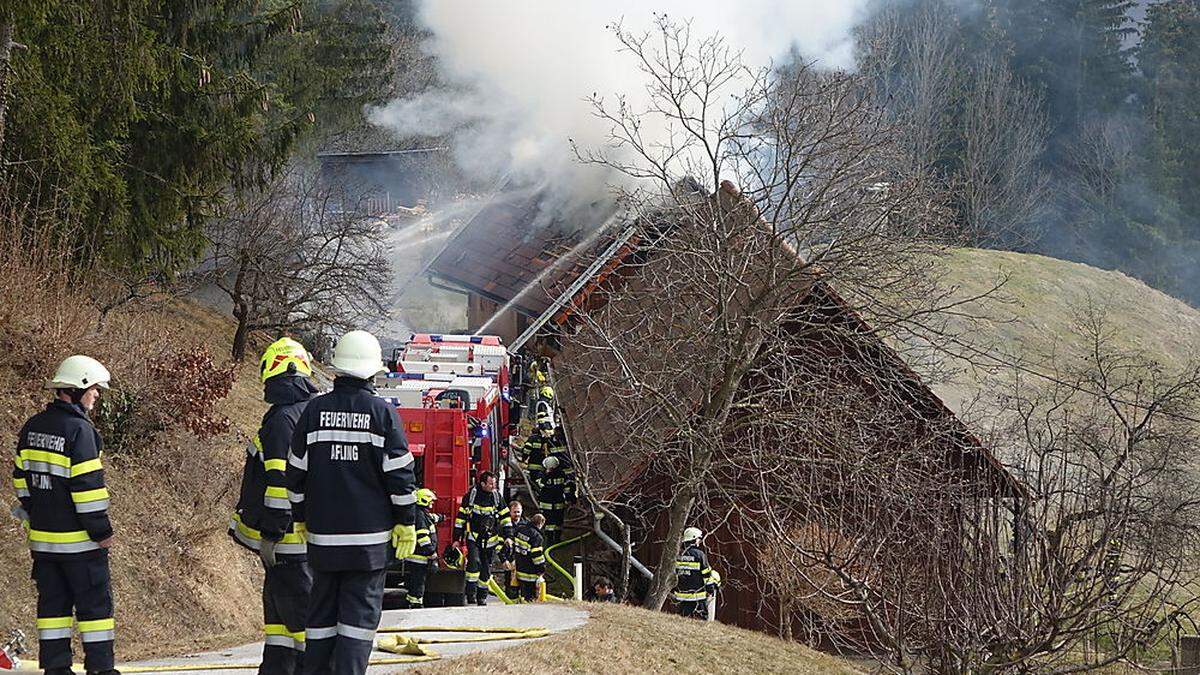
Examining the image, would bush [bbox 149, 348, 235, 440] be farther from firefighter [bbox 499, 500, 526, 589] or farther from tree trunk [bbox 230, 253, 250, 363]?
tree trunk [bbox 230, 253, 250, 363]

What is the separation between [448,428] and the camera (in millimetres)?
12766

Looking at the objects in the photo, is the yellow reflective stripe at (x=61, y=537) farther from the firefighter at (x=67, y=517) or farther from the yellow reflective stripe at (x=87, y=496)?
the yellow reflective stripe at (x=87, y=496)

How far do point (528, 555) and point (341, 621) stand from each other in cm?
725

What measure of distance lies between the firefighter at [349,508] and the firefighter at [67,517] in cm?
136

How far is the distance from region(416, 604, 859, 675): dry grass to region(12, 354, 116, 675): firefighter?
181 centimetres

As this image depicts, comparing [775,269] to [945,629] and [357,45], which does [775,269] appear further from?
[357,45]

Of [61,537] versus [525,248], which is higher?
[525,248]

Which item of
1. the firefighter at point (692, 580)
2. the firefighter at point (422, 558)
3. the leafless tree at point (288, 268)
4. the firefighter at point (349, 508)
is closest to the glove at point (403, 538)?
the firefighter at point (349, 508)

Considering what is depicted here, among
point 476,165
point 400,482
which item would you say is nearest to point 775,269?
point 400,482

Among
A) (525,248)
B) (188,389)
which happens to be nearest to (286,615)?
(188,389)

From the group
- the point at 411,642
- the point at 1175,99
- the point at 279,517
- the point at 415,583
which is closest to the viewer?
the point at 279,517

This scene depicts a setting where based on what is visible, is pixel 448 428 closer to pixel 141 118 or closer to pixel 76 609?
pixel 141 118

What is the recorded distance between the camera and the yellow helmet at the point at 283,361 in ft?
20.1

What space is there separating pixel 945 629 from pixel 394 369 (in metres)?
10.5
